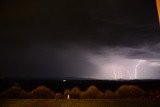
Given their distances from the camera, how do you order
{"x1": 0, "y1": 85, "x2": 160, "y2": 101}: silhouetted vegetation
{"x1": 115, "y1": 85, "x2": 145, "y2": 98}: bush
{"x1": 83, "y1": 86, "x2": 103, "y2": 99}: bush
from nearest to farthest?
{"x1": 0, "y1": 85, "x2": 160, "y2": 101}: silhouetted vegetation, {"x1": 83, "y1": 86, "x2": 103, "y2": 99}: bush, {"x1": 115, "y1": 85, "x2": 145, "y2": 98}: bush

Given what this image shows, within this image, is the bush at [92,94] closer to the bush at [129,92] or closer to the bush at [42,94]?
the bush at [129,92]

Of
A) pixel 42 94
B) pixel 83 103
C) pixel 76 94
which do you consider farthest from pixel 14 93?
pixel 83 103

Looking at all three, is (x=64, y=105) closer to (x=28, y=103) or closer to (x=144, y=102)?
(x=28, y=103)

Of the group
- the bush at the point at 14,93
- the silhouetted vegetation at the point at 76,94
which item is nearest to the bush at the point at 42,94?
the silhouetted vegetation at the point at 76,94

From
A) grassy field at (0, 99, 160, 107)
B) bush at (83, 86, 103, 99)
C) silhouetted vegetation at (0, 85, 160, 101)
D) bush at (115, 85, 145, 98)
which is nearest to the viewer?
grassy field at (0, 99, 160, 107)

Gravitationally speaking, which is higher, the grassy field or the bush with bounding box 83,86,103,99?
the bush with bounding box 83,86,103,99

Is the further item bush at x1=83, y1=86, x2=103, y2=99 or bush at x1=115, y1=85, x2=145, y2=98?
bush at x1=115, y1=85, x2=145, y2=98

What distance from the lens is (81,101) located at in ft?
26.8

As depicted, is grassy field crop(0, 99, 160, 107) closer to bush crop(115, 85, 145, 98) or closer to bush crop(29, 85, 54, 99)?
bush crop(29, 85, 54, 99)

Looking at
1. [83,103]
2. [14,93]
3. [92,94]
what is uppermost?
[14,93]

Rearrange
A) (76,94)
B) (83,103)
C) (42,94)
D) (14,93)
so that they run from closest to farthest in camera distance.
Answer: (83,103), (42,94), (14,93), (76,94)

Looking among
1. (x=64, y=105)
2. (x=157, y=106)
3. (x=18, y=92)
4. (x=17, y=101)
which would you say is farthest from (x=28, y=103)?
(x=18, y=92)

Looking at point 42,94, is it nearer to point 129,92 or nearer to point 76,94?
point 76,94

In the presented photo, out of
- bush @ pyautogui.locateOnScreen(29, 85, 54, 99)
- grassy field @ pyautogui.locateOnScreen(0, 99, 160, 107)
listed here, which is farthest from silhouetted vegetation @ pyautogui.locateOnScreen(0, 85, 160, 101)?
grassy field @ pyautogui.locateOnScreen(0, 99, 160, 107)
